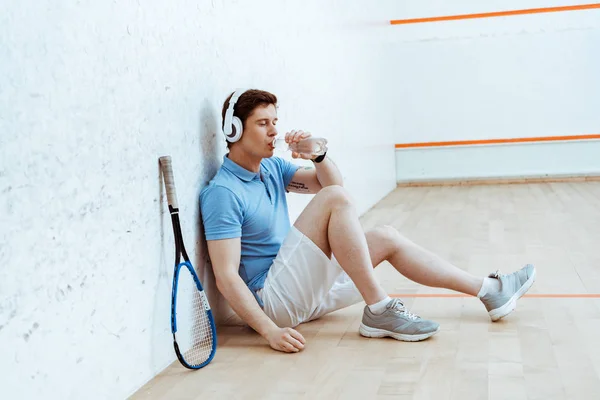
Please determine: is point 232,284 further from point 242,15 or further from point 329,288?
point 242,15

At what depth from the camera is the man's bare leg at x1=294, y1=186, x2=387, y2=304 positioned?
2.12 meters

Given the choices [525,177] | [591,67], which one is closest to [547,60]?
[591,67]

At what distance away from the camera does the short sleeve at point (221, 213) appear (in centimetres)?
215

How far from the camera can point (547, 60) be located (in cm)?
619

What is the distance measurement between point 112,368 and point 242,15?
1356mm

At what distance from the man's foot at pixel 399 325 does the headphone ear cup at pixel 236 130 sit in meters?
0.60

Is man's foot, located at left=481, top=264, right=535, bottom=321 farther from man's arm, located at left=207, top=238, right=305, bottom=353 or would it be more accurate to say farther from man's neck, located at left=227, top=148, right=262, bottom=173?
man's neck, located at left=227, top=148, right=262, bottom=173

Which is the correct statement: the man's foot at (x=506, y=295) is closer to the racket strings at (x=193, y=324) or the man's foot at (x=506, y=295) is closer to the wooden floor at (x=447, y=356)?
the wooden floor at (x=447, y=356)

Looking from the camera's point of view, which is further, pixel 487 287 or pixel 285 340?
pixel 487 287

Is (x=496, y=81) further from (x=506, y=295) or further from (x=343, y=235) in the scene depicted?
(x=343, y=235)

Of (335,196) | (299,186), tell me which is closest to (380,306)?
(335,196)

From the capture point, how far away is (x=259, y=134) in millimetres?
2246

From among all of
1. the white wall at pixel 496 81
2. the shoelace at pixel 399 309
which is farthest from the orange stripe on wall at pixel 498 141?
the shoelace at pixel 399 309

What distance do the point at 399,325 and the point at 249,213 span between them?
500mm
